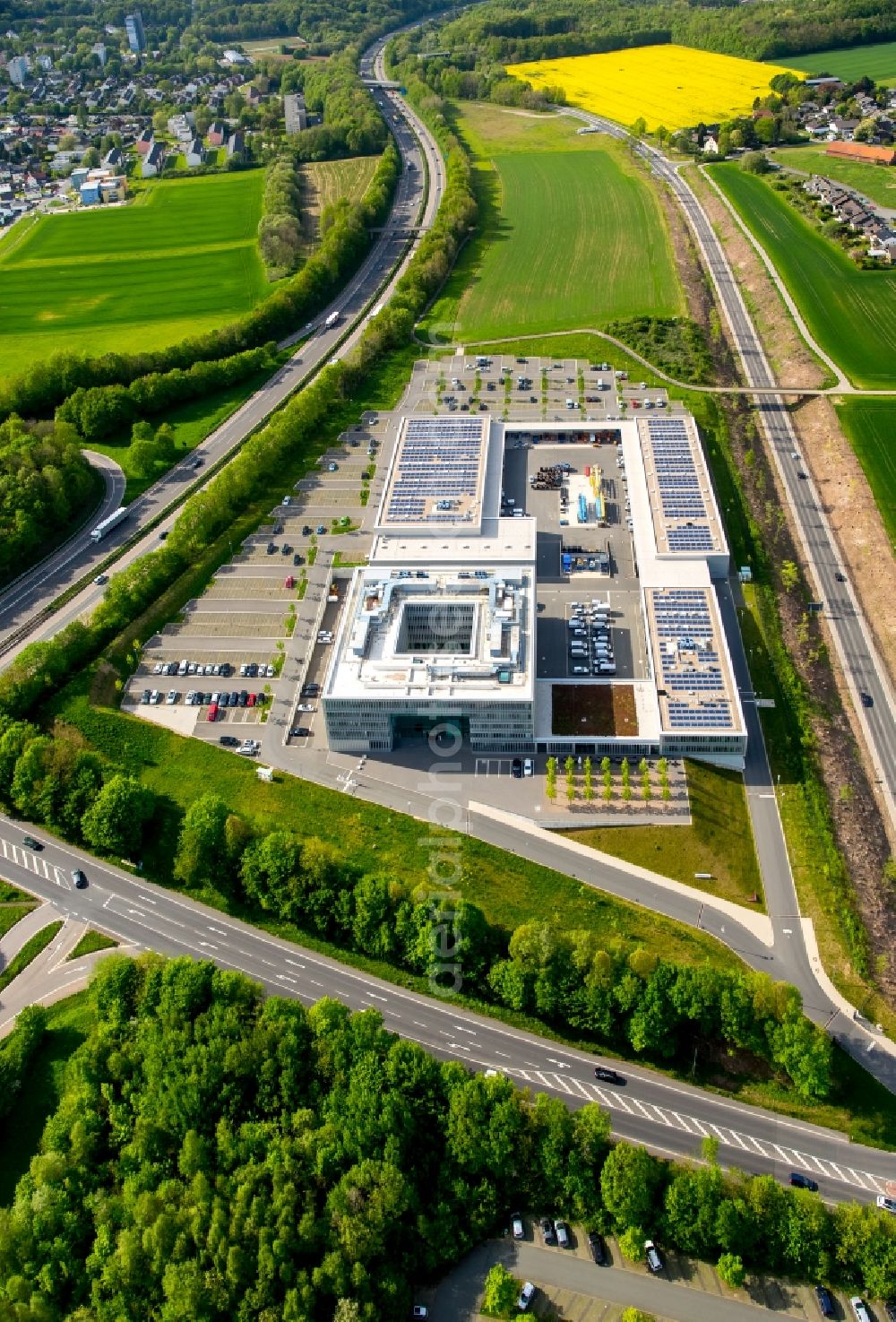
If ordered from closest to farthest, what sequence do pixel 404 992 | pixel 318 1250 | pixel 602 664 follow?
1. pixel 318 1250
2. pixel 404 992
3. pixel 602 664

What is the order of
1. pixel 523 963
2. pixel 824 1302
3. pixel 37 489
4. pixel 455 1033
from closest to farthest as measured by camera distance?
pixel 824 1302 < pixel 455 1033 < pixel 523 963 < pixel 37 489

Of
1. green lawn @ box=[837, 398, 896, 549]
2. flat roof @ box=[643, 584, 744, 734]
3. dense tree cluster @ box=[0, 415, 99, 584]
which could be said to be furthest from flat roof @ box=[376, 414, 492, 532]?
green lawn @ box=[837, 398, 896, 549]

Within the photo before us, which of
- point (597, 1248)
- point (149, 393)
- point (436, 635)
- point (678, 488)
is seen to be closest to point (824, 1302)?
point (597, 1248)

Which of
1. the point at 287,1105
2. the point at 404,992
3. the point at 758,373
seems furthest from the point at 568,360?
the point at 287,1105

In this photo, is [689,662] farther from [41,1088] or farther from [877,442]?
[41,1088]

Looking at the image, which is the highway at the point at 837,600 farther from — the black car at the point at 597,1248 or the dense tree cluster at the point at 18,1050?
the dense tree cluster at the point at 18,1050

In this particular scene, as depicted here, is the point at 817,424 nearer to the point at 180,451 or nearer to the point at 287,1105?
the point at 180,451

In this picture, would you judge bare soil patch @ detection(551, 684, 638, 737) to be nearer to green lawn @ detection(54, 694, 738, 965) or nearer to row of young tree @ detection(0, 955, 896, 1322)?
green lawn @ detection(54, 694, 738, 965)
